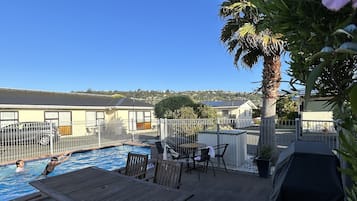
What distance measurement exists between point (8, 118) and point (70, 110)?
4.25 metres

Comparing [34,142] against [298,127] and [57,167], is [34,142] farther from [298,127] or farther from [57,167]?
[298,127]

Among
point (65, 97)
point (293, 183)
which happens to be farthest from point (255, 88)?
point (65, 97)

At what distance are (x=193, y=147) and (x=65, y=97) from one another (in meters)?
17.2

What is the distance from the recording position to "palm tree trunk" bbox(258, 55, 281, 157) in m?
7.56

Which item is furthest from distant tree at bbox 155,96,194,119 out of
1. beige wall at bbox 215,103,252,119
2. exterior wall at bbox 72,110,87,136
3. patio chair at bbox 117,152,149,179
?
beige wall at bbox 215,103,252,119

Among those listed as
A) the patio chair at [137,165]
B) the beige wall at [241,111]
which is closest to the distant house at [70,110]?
the beige wall at [241,111]

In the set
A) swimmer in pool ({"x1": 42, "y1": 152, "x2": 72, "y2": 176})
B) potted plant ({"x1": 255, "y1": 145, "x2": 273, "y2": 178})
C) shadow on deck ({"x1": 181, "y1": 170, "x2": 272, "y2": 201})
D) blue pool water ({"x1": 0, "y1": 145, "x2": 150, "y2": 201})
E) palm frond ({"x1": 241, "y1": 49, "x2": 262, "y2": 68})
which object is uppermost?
palm frond ({"x1": 241, "y1": 49, "x2": 262, "y2": 68})

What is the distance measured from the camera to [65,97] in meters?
20.9

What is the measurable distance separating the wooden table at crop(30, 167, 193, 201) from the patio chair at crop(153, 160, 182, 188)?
2.06ft

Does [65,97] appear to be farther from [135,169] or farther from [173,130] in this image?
[135,169]

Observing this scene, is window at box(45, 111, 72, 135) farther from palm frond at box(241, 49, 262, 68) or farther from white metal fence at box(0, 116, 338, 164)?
palm frond at box(241, 49, 262, 68)

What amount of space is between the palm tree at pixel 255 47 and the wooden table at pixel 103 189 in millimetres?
5022

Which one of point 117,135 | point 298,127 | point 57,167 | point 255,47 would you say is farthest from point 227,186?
point 117,135

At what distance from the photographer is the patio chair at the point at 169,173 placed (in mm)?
4102
